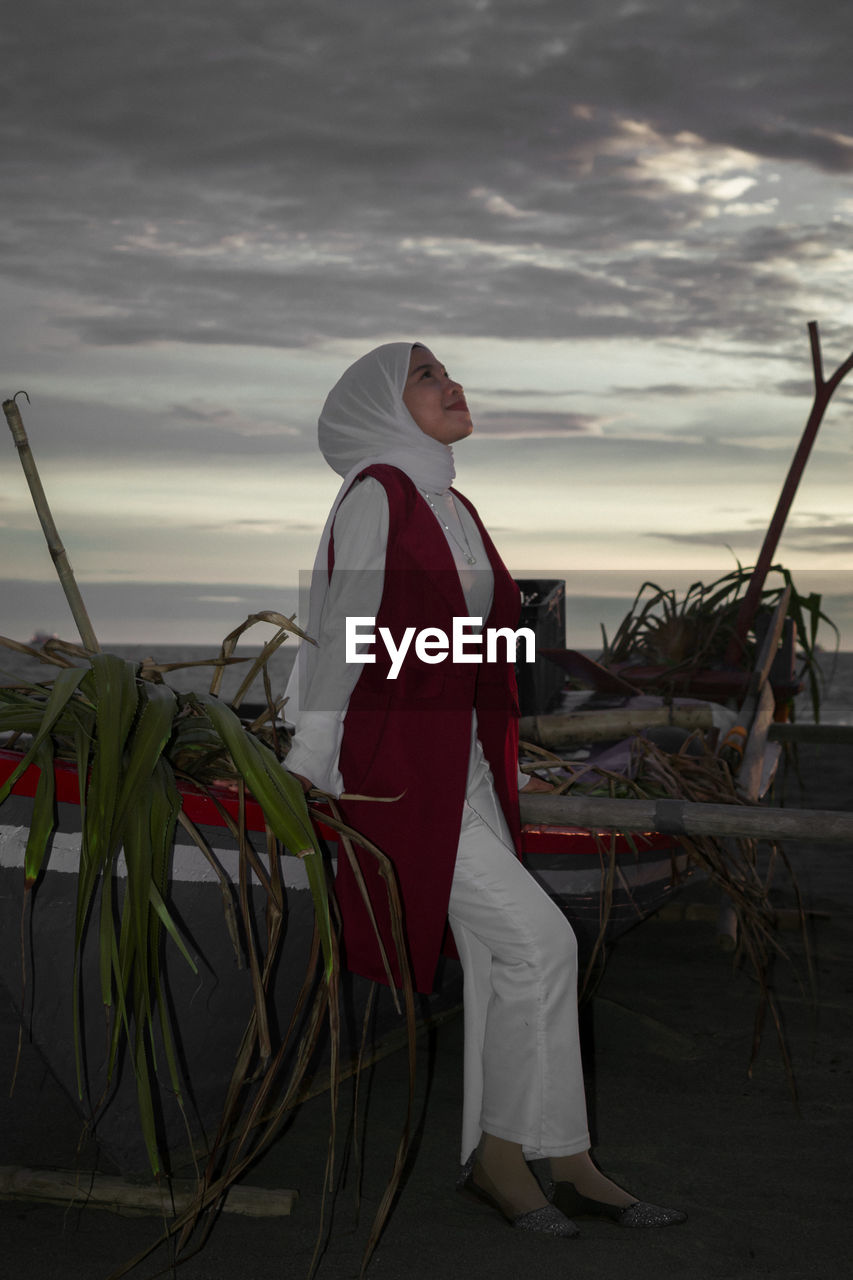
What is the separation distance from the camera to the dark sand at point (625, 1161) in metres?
3.01

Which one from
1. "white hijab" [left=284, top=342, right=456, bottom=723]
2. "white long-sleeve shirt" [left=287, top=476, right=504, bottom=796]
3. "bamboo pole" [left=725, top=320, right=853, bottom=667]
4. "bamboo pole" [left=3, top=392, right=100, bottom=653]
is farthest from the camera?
"bamboo pole" [left=725, top=320, right=853, bottom=667]

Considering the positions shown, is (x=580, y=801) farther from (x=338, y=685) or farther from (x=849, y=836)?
(x=338, y=685)

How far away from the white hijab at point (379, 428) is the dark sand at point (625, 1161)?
4.68 feet

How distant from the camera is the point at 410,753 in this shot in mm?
3023

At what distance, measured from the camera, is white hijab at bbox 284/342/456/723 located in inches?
127

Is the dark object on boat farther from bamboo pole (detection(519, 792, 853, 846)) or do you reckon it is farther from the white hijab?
the white hijab

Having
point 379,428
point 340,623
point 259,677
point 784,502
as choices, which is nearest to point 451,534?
point 379,428

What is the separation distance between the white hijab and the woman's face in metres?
0.02

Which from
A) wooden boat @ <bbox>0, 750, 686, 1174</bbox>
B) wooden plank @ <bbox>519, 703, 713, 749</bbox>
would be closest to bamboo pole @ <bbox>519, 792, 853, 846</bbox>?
wooden boat @ <bbox>0, 750, 686, 1174</bbox>

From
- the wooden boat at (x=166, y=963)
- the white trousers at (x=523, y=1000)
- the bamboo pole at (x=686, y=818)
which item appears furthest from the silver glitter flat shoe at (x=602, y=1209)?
the bamboo pole at (x=686, y=818)

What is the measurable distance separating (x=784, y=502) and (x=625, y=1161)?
5.05 m

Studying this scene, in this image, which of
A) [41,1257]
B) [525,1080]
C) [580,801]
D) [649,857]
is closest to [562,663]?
[649,857]

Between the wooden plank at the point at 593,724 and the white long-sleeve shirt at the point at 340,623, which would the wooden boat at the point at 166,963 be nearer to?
the white long-sleeve shirt at the point at 340,623

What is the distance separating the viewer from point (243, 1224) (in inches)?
126
